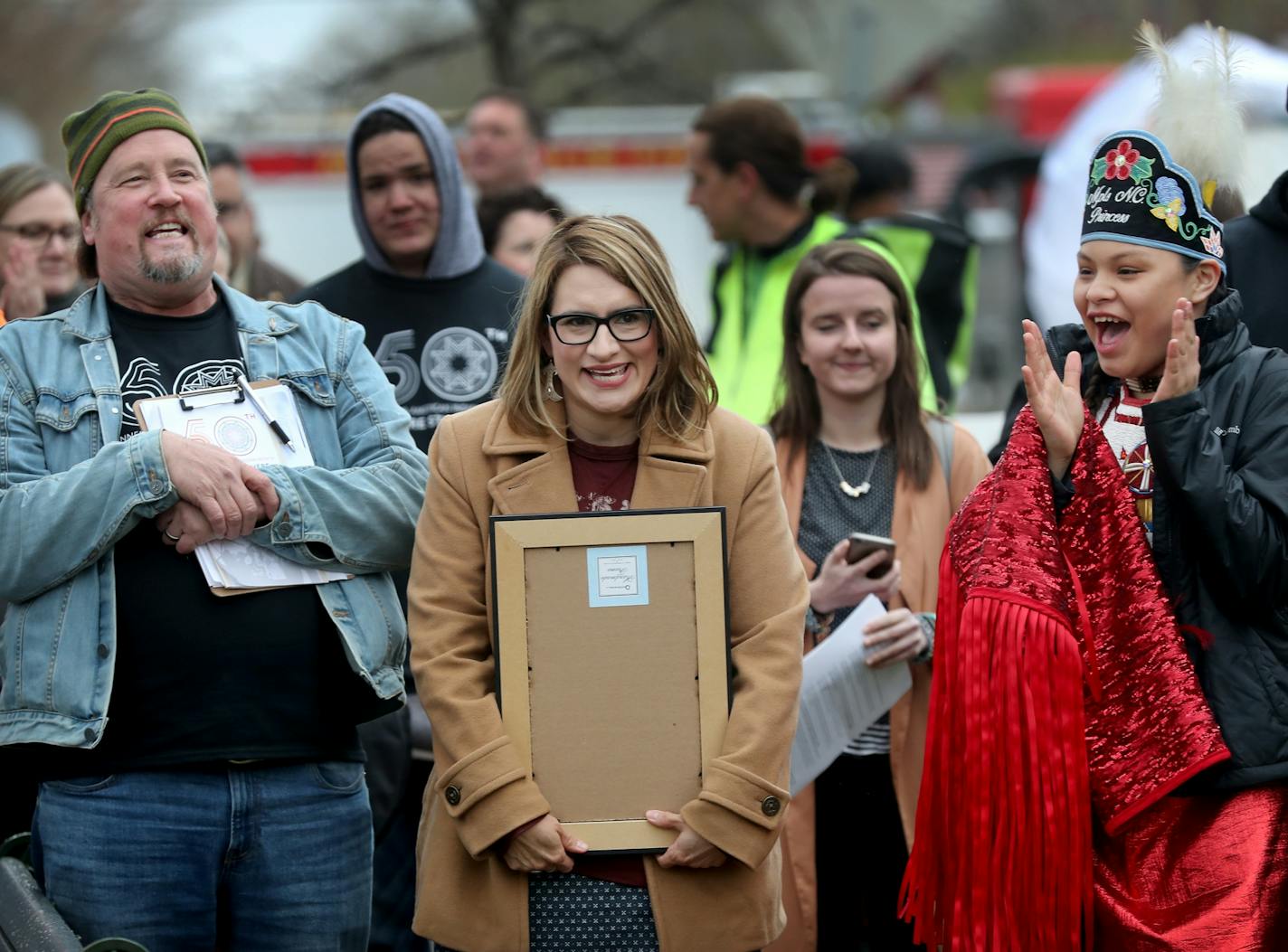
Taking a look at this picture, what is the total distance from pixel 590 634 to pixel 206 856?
3.00 feet

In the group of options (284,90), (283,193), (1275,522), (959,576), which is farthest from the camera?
(284,90)

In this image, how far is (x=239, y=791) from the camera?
3.55 meters

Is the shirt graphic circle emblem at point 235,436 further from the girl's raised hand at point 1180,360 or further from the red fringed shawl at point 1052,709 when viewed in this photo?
the girl's raised hand at point 1180,360

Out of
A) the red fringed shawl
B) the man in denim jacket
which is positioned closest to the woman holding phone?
the red fringed shawl

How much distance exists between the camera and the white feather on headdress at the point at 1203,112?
13.9 ft

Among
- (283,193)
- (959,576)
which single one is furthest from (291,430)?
(283,193)

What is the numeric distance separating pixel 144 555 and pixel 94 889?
675 mm

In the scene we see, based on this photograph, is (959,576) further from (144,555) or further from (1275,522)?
(144,555)

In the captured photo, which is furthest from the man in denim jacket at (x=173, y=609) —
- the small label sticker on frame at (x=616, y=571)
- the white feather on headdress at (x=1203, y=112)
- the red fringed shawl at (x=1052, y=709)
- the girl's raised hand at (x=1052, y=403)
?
the white feather on headdress at (x=1203, y=112)

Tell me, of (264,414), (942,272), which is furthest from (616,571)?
(942,272)

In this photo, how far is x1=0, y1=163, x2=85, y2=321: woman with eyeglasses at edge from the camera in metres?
5.57

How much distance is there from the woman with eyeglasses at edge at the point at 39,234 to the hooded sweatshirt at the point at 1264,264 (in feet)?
11.7

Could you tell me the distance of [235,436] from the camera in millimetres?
3648

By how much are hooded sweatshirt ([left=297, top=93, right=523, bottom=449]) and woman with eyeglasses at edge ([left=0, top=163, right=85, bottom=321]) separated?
1010 mm
